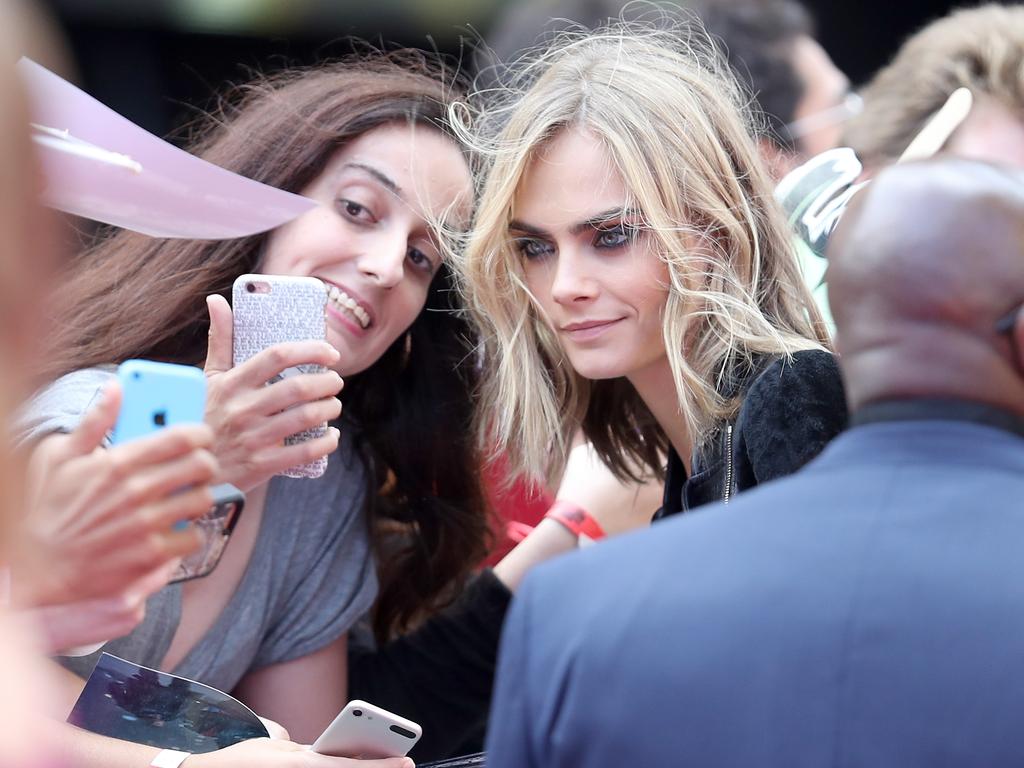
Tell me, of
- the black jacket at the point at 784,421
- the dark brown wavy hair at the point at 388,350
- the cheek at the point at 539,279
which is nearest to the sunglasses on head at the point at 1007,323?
the black jacket at the point at 784,421

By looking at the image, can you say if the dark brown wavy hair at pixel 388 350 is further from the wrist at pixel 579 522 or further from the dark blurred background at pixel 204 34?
the dark blurred background at pixel 204 34

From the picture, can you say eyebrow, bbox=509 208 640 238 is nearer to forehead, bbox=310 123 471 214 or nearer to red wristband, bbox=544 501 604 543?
forehead, bbox=310 123 471 214

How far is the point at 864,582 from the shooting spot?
2.83 ft

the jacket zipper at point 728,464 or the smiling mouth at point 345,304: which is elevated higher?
the smiling mouth at point 345,304

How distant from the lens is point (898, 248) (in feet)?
3.03

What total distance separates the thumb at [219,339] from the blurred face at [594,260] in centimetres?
48

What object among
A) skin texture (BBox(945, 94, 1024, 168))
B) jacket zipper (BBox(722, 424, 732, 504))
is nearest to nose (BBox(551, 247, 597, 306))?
jacket zipper (BBox(722, 424, 732, 504))

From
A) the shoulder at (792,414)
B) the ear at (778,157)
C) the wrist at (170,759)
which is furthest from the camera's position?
the ear at (778,157)

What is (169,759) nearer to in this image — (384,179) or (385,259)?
(385,259)

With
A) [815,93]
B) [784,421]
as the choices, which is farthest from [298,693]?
[815,93]

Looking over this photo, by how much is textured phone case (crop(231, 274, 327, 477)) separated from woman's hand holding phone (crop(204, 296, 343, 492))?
0.11 meters

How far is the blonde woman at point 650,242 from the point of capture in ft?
5.90

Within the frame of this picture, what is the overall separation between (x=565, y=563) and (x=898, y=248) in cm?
34

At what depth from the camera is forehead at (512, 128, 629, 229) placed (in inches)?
72.3
